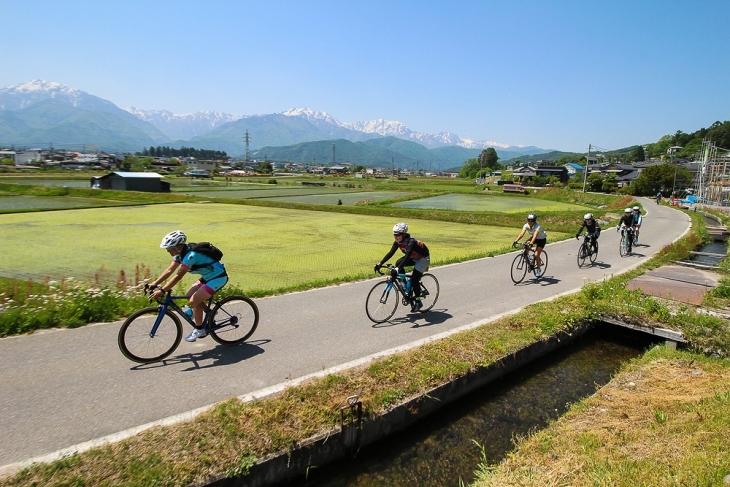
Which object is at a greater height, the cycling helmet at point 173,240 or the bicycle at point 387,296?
the cycling helmet at point 173,240

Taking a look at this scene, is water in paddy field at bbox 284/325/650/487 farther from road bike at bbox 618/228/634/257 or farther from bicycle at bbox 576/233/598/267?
road bike at bbox 618/228/634/257

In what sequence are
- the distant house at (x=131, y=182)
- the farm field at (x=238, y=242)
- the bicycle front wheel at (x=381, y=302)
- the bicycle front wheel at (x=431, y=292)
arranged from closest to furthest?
the bicycle front wheel at (x=381, y=302) < the bicycle front wheel at (x=431, y=292) < the farm field at (x=238, y=242) < the distant house at (x=131, y=182)

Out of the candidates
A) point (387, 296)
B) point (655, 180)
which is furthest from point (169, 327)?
point (655, 180)

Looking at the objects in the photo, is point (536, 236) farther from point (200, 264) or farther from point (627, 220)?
point (200, 264)

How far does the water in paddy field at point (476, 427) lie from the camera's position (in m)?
4.56

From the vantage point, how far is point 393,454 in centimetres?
489

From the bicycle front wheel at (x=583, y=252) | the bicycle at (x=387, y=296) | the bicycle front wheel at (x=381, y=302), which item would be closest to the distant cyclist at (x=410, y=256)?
the bicycle at (x=387, y=296)

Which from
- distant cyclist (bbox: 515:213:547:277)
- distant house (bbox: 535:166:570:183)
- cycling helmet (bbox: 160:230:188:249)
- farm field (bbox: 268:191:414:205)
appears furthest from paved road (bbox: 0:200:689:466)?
distant house (bbox: 535:166:570:183)

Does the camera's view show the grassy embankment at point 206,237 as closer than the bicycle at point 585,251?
Yes

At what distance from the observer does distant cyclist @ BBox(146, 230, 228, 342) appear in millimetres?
5859

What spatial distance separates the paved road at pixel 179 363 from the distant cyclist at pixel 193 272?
0.68 m

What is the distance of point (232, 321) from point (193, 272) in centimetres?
100

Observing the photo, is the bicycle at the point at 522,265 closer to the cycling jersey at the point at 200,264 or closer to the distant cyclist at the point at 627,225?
the distant cyclist at the point at 627,225

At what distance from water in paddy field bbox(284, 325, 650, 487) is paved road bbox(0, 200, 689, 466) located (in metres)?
1.38
